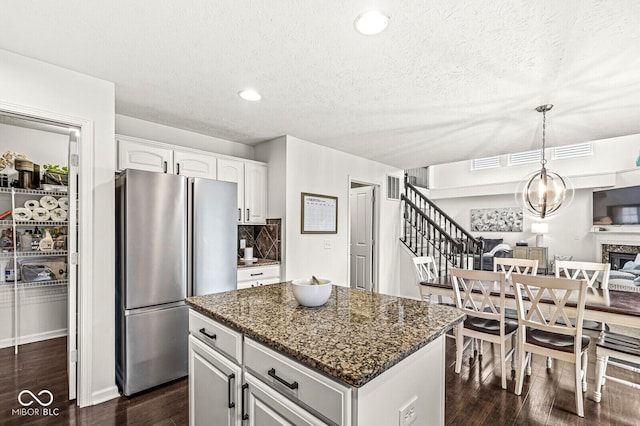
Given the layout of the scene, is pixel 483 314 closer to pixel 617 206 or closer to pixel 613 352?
pixel 613 352

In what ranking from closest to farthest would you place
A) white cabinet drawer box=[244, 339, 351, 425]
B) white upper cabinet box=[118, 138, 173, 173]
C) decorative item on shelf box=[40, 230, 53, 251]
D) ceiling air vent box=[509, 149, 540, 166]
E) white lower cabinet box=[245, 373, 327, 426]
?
white cabinet drawer box=[244, 339, 351, 425], white lower cabinet box=[245, 373, 327, 426], white upper cabinet box=[118, 138, 173, 173], decorative item on shelf box=[40, 230, 53, 251], ceiling air vent box=[509, 149, 540, 166]

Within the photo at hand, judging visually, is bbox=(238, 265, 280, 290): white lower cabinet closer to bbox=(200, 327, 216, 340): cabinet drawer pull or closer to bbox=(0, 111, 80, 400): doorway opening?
bbox=(200, 327, 216, 340): cabinet drawer pull

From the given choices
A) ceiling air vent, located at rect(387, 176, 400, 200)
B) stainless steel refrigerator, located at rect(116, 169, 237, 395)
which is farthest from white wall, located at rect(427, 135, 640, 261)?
stainless steel refrigerator, located at rect(116, 169, 237, 395)

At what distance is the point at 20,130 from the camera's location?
3506 mm

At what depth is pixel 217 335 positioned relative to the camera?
1.56 m

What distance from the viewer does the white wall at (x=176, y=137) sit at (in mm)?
3236

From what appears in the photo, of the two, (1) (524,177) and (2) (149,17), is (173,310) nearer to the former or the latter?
(2) (149,17)

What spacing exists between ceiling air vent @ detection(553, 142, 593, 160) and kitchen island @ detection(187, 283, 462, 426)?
28.5ft

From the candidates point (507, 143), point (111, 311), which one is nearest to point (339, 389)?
point (111, 311)

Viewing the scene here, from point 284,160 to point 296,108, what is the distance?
3.13ft

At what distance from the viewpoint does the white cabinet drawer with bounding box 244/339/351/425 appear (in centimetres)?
98

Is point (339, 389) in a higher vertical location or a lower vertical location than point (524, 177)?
lower

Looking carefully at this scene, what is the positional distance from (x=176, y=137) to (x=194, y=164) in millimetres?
575

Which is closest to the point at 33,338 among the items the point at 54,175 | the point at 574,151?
the point at 54,175
